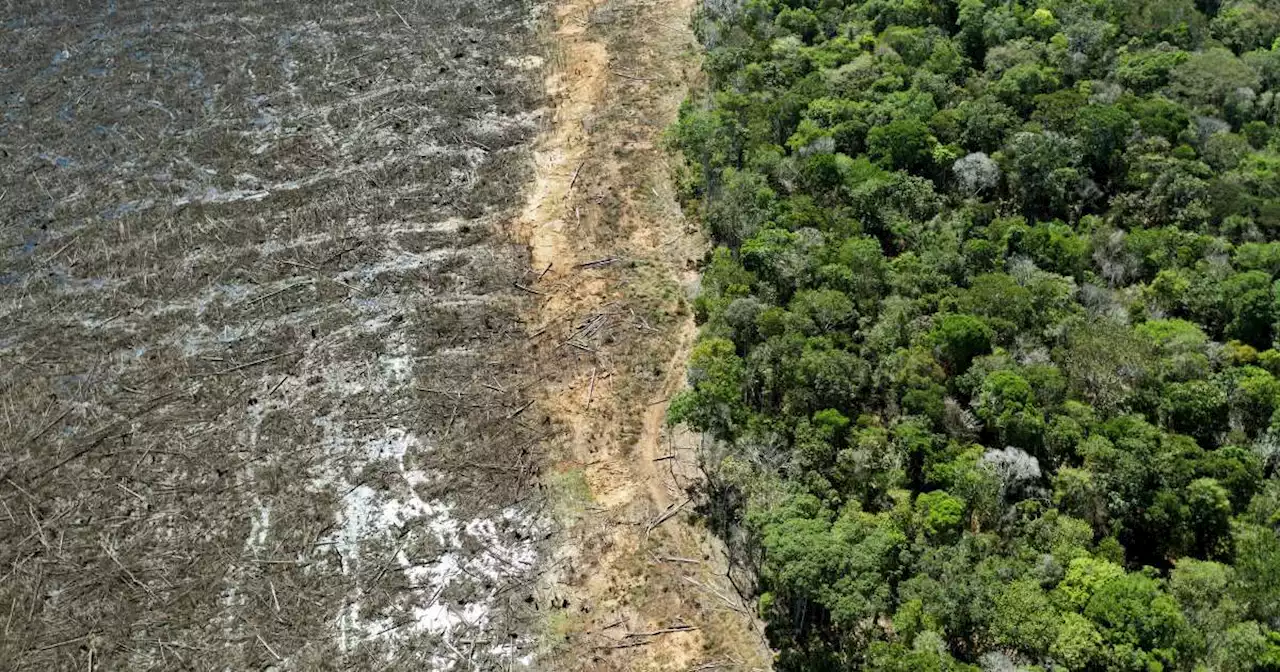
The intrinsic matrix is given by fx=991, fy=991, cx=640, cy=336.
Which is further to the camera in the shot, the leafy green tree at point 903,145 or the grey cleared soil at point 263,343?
the leafy green tree at point 903,145

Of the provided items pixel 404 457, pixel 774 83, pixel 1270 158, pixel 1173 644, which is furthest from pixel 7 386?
pixel 1270 158

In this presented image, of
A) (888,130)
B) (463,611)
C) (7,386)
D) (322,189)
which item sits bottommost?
(463,611)

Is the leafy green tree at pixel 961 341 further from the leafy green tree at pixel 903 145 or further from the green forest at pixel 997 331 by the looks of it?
the leafy green tree at pixel 903 145

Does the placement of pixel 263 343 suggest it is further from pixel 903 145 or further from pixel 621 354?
pixel 903 145

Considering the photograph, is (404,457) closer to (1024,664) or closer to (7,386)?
(7,386)

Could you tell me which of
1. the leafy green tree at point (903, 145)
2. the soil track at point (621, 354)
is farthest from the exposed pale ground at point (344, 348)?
the leafy green tree at point (903, 145)
